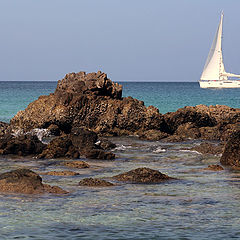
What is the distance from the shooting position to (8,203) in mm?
12273

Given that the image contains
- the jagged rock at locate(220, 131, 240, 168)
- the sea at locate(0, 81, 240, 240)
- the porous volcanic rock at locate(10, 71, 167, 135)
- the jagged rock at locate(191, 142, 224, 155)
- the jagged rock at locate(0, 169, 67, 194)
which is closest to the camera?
the sea at locate(0, 81, 240, 240)

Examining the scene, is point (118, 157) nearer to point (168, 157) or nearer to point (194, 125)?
point (168, 157)

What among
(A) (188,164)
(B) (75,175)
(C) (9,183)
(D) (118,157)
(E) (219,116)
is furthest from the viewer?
(E) (219,116)

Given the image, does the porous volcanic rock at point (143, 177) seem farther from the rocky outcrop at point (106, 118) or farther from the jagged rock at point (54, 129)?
the jagged rock at point (54, 129)

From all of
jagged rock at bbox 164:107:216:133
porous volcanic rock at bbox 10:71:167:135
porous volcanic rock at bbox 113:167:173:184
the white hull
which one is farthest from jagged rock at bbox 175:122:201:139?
the white hull

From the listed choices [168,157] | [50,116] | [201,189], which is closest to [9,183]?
[201,189]

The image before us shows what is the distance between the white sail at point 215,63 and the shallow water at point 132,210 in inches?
4440

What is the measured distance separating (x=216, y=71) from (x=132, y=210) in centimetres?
12964

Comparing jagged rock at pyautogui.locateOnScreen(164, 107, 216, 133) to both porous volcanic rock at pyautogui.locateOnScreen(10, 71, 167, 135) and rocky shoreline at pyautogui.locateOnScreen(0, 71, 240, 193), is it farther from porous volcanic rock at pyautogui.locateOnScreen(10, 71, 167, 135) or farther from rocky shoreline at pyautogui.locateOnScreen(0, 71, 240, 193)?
porous volcanic rock at pyautogui.locateOnScreen(10, 71, 167, 135)

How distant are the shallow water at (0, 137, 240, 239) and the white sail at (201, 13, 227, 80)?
11277cm

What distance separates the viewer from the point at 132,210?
11.9 m

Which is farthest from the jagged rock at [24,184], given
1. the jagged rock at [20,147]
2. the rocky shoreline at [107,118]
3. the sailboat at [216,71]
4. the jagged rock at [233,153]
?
the sailboat at [216,71]

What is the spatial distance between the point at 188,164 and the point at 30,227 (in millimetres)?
10414

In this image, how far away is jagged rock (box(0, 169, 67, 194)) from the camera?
13.5 m
